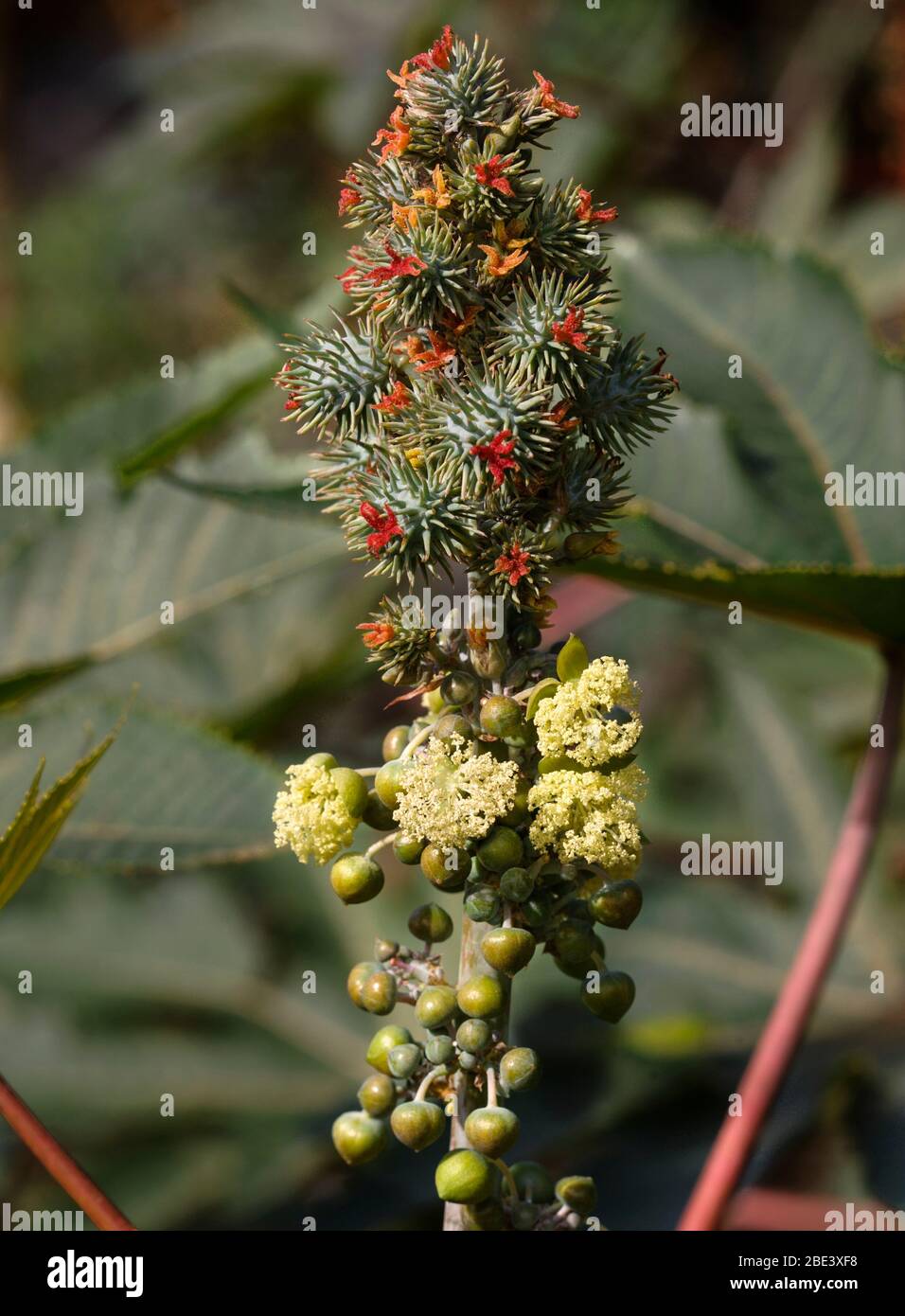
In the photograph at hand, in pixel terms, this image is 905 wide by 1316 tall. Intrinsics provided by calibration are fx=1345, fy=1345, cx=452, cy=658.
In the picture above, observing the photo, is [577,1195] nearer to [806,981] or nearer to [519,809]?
[519,809]

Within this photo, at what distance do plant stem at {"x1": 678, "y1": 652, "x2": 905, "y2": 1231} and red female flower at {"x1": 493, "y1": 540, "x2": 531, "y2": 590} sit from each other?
0.42 metres

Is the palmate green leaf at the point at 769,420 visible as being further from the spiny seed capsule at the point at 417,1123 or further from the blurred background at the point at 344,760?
the spiny seed capsule at the point at 417,1123

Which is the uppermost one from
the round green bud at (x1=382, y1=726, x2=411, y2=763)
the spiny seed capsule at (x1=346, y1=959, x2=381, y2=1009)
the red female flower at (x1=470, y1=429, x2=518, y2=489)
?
the red female flower at (x1=470, y1=429, x2=518, y2=489)

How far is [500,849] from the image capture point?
529mm

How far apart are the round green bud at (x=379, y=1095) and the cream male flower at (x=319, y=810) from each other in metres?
0.10

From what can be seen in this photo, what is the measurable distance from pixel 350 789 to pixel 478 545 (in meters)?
0.11

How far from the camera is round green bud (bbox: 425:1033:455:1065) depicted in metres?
0.55

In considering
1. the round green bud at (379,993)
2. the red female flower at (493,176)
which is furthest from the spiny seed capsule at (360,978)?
the red female flower at (493,176)

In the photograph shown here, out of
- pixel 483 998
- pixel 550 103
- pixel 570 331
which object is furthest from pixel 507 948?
pixel 550 103

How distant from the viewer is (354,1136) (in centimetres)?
57

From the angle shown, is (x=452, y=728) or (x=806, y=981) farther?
(x=806, y=981)

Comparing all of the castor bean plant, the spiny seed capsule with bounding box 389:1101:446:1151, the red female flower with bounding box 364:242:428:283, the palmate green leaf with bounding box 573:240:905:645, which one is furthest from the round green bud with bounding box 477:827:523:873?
the palmate green leaf with bounding box 573:240:905:645

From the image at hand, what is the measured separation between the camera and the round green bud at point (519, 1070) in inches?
21.5

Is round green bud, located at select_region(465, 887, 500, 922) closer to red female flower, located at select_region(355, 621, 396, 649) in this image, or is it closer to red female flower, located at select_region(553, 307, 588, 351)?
red female flower, located at select_region(355, 621, 396, 649)
